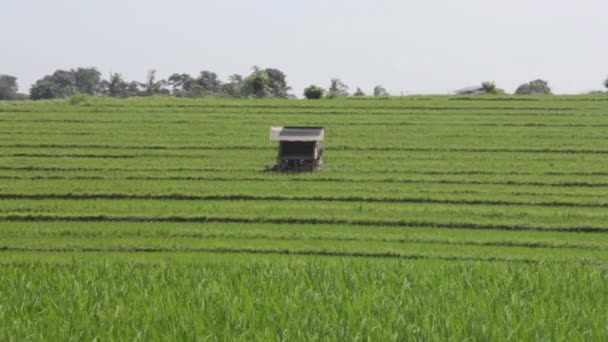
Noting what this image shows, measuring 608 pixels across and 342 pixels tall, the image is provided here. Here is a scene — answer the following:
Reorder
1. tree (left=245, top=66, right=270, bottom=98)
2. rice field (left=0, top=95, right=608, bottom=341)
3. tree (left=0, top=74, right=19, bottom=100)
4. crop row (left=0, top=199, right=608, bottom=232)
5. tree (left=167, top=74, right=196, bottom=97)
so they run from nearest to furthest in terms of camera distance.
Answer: rice field (left=0, top=95, right=608, bottom=341)
crop row (left=0, top=199, right=608, bottom=232)
tree (left=245, top=66, right=270, bottom=98)
tree (left=167, top=74, right=196, bottom=97)
tree (left=0, top=74, right=19, bottom=100)

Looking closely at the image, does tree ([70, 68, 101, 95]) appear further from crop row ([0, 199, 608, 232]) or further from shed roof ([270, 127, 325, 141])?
crop row ([0, 199, 608, 232])

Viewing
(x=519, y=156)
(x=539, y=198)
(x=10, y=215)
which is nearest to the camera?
(x=10, y=215)

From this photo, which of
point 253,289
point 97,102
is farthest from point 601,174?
point 97,102

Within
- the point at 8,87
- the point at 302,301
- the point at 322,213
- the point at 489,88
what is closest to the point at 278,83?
the point at 489,88

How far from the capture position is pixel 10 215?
21.6m

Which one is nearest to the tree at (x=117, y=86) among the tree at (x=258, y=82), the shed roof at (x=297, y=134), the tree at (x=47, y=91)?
the tree at (x=47, y=91)

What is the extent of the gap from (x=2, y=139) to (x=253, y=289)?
2771 centimetres

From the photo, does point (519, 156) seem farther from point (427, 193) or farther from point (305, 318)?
point (305, 318)

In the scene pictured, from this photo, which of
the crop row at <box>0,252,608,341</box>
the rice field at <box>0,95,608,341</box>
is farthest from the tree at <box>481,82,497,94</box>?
the crop row at <box>0,252,608,341</box>

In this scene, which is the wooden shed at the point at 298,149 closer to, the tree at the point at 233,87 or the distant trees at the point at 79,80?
the tree at the point at 233,87

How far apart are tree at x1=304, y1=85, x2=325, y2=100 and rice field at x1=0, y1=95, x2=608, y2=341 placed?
4.98 meters

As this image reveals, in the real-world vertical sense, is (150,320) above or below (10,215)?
above

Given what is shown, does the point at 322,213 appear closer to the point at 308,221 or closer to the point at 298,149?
the point at 308,221

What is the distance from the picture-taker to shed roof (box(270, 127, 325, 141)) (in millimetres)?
28422
